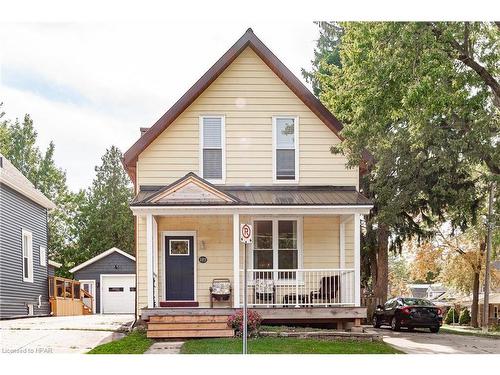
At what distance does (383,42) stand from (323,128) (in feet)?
9.73

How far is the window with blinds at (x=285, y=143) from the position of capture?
1414 centimetres

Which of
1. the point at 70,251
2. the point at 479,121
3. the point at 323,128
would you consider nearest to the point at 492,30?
the point at 479,121

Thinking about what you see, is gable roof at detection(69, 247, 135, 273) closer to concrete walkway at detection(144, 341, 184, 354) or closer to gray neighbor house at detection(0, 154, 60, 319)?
gray neighbor house at detection(0, 154, 60, 319)

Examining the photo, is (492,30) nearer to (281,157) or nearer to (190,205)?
(281,157)

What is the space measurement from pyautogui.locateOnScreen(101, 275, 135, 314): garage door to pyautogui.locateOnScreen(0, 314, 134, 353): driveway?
854 millimetres

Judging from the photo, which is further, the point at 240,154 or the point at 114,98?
the point at 240,154

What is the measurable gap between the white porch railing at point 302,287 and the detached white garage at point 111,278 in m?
2.91

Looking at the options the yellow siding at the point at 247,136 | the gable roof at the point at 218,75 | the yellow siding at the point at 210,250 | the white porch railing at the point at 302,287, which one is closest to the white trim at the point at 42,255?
the yellow siding at the point at 210,250

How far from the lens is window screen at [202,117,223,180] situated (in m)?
14.0

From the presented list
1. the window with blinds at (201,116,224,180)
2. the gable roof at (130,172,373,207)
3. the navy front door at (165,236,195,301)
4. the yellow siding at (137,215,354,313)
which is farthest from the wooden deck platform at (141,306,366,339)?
the window with blinds at (201,116,224,180)

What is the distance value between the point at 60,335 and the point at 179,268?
3.03 metres

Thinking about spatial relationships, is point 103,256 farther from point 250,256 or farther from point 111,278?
point 250,256

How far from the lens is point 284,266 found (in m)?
13.9

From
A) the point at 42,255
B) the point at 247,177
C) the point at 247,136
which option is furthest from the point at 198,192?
the point at 42,255
